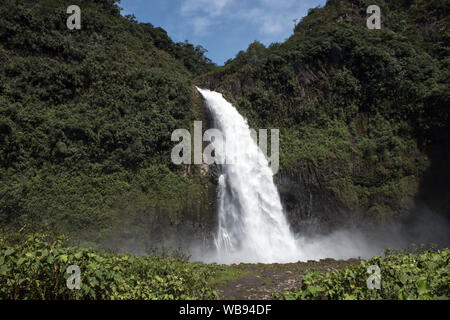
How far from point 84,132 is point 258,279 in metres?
10.6

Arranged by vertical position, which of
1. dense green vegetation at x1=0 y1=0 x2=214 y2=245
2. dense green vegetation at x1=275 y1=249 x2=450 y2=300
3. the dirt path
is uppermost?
dense green vegetation at x1=0 y1=0 x2=214 y2=245

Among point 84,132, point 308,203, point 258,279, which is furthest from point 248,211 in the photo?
point 84,132

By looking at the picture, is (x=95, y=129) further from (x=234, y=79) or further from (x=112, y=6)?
(x=112, y=6)

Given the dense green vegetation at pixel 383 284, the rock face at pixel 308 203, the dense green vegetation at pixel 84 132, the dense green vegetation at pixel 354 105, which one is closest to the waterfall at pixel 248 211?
the rock face at pixel 308 203

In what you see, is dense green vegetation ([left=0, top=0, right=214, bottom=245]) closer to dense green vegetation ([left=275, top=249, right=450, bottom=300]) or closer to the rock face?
the rock face

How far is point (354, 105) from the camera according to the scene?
926 inches

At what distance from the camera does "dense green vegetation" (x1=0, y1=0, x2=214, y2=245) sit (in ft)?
44.5

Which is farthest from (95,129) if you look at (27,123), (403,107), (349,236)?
(403,107)

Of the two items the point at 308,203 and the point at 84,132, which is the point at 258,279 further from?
the point at 84,132

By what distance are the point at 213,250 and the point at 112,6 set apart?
22172mm

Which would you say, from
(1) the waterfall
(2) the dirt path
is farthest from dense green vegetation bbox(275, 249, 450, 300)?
(1) the waterfall

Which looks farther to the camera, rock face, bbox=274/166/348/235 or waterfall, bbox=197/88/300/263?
rock face, bbox=274/166/348/235

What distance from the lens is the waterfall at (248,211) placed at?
16016 millimetres

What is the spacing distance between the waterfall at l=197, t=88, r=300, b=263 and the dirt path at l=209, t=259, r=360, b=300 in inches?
140
